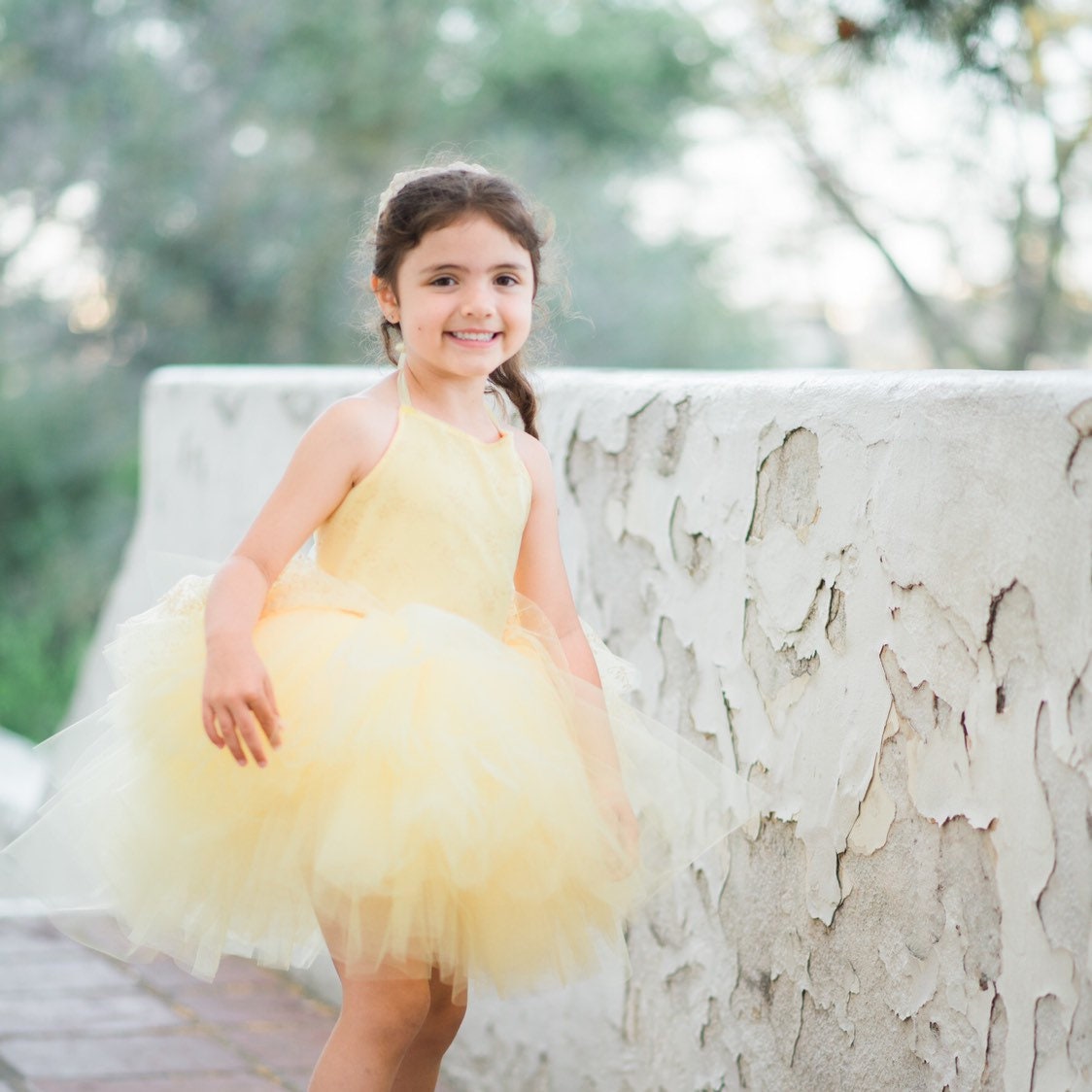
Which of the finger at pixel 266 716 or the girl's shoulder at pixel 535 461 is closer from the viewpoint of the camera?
Result: the finger at pixel 266 716

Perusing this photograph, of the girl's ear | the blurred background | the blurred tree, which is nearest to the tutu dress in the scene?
the girl's ear

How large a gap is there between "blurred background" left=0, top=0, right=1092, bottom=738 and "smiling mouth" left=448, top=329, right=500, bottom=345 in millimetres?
6773

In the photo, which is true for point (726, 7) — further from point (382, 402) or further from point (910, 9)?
point (382, 402)

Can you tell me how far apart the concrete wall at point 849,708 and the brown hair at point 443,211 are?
0.44 metres

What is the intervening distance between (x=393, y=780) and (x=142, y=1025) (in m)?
1.59

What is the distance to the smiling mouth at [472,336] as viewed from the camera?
191 centimetres

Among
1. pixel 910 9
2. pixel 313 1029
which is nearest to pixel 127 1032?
pixel 313 1029

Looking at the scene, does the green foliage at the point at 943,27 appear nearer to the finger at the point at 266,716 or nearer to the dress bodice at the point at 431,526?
the dress bodice at the point at 431,526

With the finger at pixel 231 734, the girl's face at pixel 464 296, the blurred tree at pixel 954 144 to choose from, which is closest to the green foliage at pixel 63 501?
the blurred tree at pixel 954 144

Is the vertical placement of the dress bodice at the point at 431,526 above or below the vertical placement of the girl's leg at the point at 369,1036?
above

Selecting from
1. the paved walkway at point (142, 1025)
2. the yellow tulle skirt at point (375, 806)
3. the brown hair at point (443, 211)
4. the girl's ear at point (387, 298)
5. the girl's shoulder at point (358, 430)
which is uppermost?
the brown hair at point (443, 211)

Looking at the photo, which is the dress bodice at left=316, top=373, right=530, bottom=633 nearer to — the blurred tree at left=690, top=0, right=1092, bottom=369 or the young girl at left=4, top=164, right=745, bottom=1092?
Answer: the young girl at left=4, top=164, right=745, bottom=1092

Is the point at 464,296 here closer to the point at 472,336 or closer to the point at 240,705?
the point at 472,336

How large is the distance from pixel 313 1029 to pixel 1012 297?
23.6 ft
